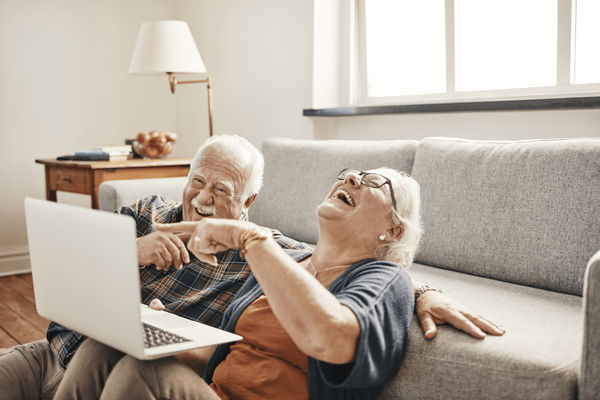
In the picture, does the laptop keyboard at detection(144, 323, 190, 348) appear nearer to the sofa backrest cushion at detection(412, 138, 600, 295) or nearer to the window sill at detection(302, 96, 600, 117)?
the sofa backrest cushion at detection(412, 138, 600, 295)

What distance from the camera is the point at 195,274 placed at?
1.58 m

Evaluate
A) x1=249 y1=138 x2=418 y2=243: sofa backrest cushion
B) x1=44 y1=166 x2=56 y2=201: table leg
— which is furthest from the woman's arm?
x1=44 y1=166 x2=56 y2=201: table leg

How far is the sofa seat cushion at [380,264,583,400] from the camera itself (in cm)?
111

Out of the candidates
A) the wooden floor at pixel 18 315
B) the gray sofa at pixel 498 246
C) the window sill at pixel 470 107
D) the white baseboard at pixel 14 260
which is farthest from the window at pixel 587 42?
the white baseboard at pixel 14 260

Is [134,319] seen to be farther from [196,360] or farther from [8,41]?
[8,41]

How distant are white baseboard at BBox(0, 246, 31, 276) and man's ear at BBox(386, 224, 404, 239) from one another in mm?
3051

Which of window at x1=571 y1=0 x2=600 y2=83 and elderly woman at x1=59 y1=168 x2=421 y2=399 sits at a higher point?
window at x1=571 y1=0 x2=600 y2=83

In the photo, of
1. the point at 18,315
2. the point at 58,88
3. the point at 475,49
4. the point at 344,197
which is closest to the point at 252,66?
the point at 58,88

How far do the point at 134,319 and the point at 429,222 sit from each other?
1.20 meters

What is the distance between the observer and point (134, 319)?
99cm

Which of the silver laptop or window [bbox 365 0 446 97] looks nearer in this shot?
the silver laptop

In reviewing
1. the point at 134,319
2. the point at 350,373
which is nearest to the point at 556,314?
the point at 350,373

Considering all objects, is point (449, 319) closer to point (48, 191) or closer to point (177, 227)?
point (177, 227)

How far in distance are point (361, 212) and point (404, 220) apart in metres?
0.10
